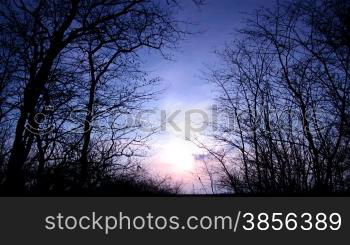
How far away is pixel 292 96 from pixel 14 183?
5942 mm

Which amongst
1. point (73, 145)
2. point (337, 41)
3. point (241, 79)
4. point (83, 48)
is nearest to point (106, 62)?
point (83, 48)

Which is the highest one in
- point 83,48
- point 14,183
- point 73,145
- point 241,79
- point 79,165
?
point 83,48

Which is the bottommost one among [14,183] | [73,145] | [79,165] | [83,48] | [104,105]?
[14,183]

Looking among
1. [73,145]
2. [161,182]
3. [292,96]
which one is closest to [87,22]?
[73,145]

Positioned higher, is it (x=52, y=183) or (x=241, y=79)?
(x=241, y=79)

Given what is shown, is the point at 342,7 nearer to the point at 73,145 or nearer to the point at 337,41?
the point at 337,41

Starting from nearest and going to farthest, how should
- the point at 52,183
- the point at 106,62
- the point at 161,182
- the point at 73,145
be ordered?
1. the point at 52,183
2. the point at 73,145
3. the point at 106,62
4. the point at 161,182

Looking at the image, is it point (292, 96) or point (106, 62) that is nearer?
point (292, 96)

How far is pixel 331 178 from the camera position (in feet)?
19.6

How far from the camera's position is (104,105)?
302 inches

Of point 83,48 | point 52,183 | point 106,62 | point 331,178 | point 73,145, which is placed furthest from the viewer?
point 106,62

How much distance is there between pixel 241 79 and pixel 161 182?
699 cm

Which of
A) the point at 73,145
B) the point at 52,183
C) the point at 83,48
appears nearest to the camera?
the point at 52,183

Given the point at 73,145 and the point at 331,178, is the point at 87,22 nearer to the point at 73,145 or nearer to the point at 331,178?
the point at 73,145
